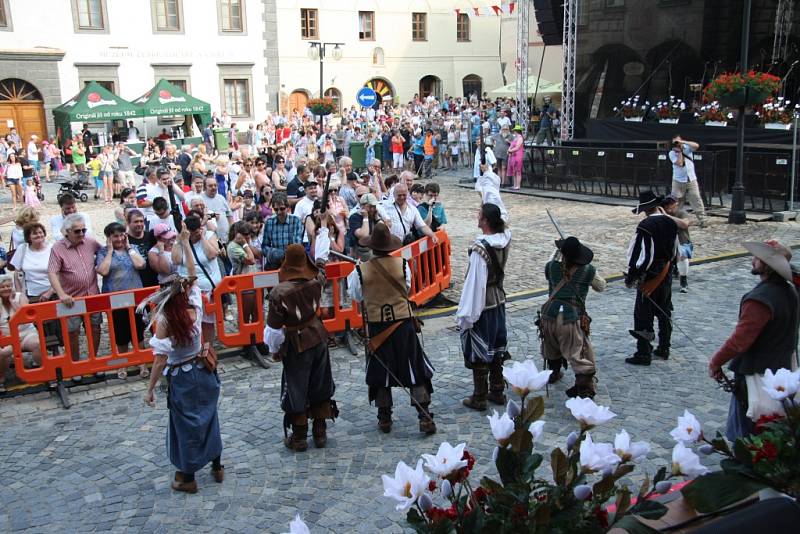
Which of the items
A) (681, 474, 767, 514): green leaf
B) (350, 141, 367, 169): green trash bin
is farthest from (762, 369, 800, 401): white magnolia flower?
(350, 141, 367, 169): green trash bin

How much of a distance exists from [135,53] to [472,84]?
20840mm

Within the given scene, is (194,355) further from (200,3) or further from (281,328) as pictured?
(200,3)

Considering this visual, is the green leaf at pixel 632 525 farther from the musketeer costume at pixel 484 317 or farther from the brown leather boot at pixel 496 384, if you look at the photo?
the brown leather boot at pixel 496 384

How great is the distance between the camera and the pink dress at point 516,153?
883 inches

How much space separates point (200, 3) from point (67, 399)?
105 ft

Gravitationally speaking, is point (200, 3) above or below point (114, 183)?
above

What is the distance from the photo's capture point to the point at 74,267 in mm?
8023

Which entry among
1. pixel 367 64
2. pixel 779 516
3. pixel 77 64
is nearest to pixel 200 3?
pixel 77 64

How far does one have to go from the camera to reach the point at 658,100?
87.1 feet

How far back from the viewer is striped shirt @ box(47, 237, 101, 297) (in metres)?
7.96

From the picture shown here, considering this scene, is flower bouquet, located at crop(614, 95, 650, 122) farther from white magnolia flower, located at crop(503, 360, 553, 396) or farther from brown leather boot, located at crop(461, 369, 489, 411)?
white magnolia flower, located at crop(503, 360, 553, 396)

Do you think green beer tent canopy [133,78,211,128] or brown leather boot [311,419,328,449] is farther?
green beer tent canopy [133,78,211,128]

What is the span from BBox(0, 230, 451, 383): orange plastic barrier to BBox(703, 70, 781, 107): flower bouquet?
28.7 ft

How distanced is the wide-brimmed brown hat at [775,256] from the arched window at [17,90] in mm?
33781
